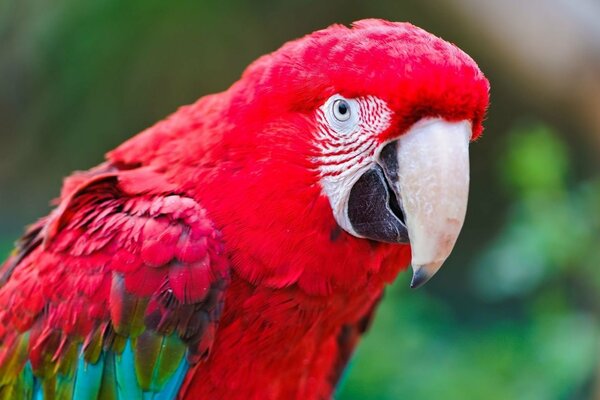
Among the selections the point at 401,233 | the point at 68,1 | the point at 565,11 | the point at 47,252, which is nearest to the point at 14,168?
the point at 68,1

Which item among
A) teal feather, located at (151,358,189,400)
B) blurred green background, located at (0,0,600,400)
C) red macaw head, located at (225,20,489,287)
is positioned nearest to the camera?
red macaw head, located at (225,20,489,287)

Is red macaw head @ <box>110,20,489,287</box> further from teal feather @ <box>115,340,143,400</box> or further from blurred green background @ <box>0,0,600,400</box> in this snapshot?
blurred green background @ <box>0,0,600,400</box>

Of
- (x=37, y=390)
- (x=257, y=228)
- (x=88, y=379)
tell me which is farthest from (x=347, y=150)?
(x=37, y=390)

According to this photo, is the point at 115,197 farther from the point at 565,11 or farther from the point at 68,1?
the point at 565,11

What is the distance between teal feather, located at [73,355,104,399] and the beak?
60 cm

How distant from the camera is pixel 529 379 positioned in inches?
93.4

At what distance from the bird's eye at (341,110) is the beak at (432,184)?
0.32 feet

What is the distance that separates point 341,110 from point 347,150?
2.5 inches

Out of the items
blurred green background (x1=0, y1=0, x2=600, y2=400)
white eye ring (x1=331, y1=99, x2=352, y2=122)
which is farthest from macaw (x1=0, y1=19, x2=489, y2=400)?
blurred green background (x1=0, y1=0, x2=600, y2=400)

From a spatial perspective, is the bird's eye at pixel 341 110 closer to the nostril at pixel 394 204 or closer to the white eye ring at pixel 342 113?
the white eye ring at pixel 342 113

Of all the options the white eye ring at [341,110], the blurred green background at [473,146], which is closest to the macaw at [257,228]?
the white eye ring at [341,110]

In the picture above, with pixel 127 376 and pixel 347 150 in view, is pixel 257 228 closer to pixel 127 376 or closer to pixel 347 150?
pixel 347 150

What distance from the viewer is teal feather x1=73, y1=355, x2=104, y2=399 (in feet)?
A: 4.27

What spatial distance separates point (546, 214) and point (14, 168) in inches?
94.7
